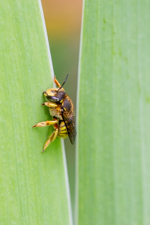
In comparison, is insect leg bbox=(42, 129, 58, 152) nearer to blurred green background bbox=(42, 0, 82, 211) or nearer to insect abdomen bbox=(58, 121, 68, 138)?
insect abdomen bbox=(58, 121, 68, 138)

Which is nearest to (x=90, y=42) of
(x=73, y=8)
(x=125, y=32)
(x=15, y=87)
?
(x=125, y=32)

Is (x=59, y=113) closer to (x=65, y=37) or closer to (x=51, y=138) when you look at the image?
(x=51, y=138)

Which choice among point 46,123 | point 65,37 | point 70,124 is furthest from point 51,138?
point 65,37

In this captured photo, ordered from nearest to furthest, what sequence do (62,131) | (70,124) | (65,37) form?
(62,131), (70,124), (65,37)

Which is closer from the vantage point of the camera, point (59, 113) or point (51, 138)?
point (51, 138)

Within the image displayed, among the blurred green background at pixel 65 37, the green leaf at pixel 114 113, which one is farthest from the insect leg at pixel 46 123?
the blurred green background at pixel 65 37

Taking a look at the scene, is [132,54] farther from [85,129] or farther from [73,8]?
[73,8]

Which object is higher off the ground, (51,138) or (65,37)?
(65,37)

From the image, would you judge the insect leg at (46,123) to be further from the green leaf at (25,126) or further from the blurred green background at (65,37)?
the blurred green background at (65,37)
